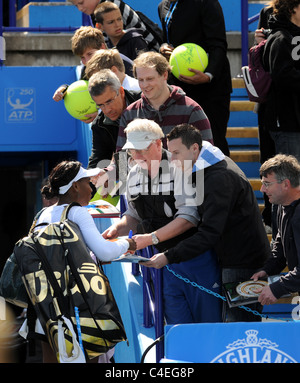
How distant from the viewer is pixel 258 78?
5316 mm

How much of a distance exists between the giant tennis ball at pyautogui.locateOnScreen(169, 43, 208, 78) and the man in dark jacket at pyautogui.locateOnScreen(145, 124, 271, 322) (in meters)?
1.61

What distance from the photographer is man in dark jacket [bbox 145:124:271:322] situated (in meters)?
3.89

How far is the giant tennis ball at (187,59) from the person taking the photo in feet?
18.0

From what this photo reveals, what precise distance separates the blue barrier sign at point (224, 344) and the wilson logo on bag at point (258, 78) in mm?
2439

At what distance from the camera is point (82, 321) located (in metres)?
3.58

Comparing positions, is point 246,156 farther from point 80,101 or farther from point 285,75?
point 80,101

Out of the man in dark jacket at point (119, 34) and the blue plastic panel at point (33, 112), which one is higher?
the man in dark jacket at point (119, 34)

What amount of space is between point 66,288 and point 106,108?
1.70 m

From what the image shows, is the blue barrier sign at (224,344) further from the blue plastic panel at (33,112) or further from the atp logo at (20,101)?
the atp logo at (20,101)

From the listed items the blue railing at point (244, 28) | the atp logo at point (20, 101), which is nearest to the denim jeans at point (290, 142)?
the blue railing at point (244, 28)

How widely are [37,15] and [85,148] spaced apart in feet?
7.95

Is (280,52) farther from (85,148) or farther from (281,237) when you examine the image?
(85,148)

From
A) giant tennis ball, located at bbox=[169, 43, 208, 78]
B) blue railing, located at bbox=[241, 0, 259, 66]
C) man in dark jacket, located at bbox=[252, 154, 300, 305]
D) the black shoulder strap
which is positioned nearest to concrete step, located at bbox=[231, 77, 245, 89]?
blue railing, located at bbox=[241, 0, 259, 66]

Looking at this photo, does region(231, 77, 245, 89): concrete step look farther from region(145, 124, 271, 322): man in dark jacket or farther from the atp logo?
region(145, 124, 271, 322): man in dark jacket
